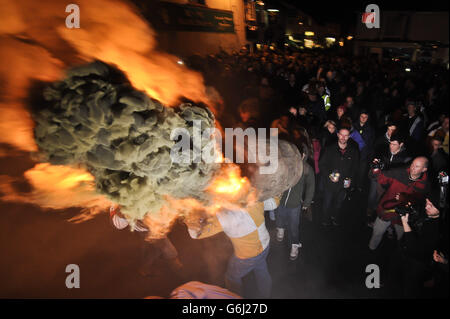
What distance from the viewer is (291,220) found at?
147 inches

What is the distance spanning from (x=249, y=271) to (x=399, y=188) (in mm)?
2285

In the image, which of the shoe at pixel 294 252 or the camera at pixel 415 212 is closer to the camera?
the camera at pixel 415 212

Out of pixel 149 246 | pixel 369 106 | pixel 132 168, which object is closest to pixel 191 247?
pixel 149 246

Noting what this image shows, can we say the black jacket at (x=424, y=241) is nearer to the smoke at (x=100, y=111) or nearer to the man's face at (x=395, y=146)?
the man's face at (x=395, y=146)

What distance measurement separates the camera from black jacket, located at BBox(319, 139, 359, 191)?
156 inches

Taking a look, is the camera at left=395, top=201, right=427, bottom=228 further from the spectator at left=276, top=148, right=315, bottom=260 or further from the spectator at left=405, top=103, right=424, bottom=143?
the spectator at left=405, top=103, right=424, bottom=143

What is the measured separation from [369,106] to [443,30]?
21657 mm

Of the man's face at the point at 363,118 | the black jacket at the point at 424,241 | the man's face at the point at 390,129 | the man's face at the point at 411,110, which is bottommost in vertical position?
the black jacket at the point at 424,241

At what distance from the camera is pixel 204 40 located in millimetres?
4598

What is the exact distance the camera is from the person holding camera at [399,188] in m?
3.04

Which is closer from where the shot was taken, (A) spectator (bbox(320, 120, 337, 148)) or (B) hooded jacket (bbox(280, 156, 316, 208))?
(B) hooded jacket (bbox(280, 156, 316, 208))

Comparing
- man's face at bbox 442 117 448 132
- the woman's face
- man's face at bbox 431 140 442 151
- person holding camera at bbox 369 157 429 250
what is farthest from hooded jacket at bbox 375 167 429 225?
man's face at bbox 442 117 448 132

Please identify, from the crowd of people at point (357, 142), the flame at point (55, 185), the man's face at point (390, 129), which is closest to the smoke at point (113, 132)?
the flame at point (55, 185)
